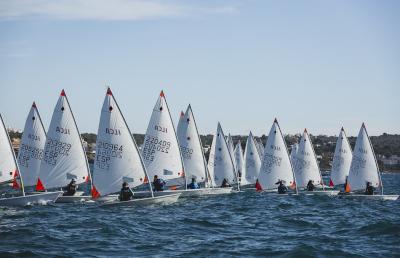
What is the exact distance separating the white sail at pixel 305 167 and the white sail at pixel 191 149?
31.0ft

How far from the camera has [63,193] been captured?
37375mm

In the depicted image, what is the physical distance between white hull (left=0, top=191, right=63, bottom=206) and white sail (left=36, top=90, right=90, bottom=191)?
2646mm

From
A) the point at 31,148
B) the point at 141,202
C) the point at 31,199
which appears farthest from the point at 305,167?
the point at 31,199

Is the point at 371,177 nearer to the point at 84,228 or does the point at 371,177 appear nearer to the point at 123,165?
the point at 123,165

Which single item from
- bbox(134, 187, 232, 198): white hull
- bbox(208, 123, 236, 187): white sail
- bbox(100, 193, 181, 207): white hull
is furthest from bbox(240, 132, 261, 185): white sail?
bbox(100, 193, 181, 207): white hull

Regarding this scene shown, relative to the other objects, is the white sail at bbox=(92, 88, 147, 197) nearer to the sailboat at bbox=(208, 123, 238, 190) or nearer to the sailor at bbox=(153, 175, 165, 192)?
the sailor at bbox=(153, 175, 165, 192)

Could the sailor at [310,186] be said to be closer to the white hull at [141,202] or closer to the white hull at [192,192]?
the white hull at [192,192]

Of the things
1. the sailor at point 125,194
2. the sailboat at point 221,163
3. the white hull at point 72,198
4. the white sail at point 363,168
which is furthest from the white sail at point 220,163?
the sailor at point 125,194

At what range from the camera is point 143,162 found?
110ft

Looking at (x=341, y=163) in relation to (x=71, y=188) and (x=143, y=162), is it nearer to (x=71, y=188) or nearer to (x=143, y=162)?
(x=143, y=162)

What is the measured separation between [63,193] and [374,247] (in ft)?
68.7

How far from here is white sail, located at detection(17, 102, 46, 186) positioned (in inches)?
1615

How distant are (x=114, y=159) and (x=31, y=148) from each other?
10.3 m

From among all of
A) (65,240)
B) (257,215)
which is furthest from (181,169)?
(65,240)
